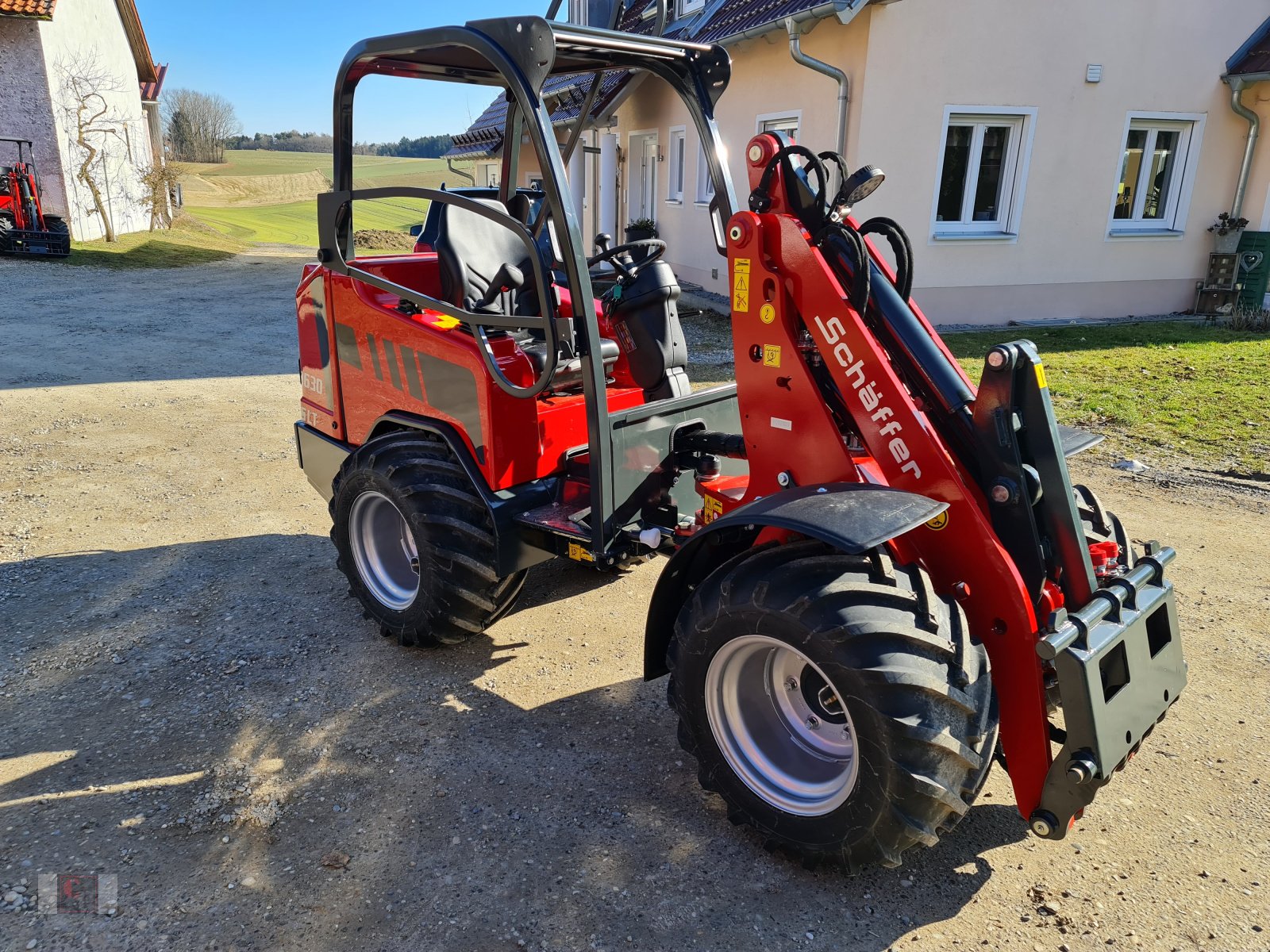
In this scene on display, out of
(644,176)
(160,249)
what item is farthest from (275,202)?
(644,176)

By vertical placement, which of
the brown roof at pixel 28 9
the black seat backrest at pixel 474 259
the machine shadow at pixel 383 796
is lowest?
the machine shadow at pixel 383 796

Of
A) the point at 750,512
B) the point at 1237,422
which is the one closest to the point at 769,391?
the point at 750,512

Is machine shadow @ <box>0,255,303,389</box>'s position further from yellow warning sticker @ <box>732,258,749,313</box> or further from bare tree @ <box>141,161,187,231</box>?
yellow warning sticker @ <box>732,258,749,313</box>

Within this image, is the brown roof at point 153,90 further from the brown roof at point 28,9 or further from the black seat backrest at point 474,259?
the black seat backrest at point 474,259

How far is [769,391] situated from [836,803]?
1.25 metres

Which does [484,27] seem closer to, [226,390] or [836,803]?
[836,803]

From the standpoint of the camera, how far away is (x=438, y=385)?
3.63 m

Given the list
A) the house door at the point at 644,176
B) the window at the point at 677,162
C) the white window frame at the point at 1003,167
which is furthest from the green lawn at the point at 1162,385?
the house door at the point at 644,176

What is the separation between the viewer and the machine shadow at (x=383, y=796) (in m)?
2.48

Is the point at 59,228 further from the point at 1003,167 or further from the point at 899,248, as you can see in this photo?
the point at 899,248

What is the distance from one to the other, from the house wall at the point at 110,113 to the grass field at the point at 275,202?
307 centimetres

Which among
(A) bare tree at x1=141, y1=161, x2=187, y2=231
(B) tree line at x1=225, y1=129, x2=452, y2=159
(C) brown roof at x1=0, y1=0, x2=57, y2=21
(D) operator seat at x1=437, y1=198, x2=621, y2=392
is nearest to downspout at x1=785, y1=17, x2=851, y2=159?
(D) operator seat at x1=437, y1=198, x2=621, y2=392

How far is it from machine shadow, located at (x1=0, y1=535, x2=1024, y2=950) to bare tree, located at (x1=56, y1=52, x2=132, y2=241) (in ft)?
66.1

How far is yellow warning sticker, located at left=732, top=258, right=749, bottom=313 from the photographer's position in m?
2.85
